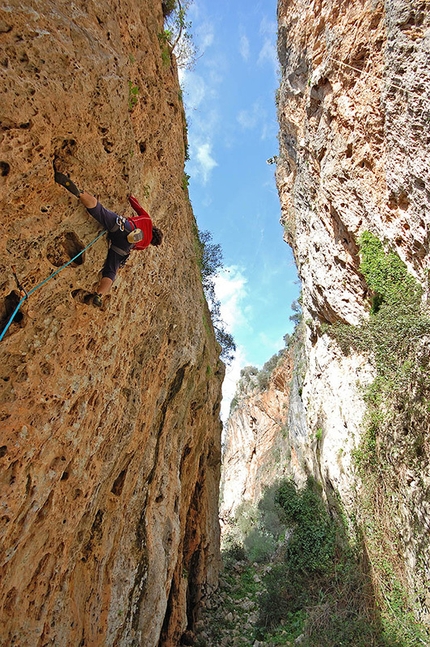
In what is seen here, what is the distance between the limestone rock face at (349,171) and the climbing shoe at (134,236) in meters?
7.37

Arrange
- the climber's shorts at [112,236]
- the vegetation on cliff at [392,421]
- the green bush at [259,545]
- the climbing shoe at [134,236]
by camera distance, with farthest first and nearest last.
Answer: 1. the green bush at [259,545]
2. the vegetation on cliff at [392,421]
3. the climbing shoe at [134,236]
4. the climber's shorts at [112,236]

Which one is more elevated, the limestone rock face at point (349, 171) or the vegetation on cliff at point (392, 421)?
the limestone rock face at point (349, 171)

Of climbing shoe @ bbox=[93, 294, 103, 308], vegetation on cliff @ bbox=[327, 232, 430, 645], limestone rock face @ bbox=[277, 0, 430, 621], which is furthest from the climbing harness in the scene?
limestone rock face @ bbox=[277, 0, 430, 621]

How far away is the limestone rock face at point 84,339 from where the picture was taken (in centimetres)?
341

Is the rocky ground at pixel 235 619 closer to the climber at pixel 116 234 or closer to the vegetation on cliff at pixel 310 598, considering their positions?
the vegetation on cliff at pixel 310 598

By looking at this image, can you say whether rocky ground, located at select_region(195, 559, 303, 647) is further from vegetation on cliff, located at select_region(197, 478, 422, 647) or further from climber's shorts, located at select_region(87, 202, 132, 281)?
climber's shorts, located at select_region(87, 202, 132, 281)

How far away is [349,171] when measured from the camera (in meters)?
11.5

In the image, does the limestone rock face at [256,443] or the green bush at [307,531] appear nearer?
the green bush at [307,531]

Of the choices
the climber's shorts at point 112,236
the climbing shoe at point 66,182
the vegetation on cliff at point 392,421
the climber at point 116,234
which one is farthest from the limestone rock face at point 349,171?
the climbing shoe at point 66,182

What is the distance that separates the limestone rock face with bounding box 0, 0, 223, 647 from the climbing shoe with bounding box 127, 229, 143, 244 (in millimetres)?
410

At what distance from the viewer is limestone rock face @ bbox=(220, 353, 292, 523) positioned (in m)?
32.4

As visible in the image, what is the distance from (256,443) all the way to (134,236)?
35642mm

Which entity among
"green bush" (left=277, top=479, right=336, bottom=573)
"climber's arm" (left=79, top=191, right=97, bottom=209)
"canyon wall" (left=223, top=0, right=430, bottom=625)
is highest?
"canyon wall" (left=223, top=0, right=430, bottom=625)

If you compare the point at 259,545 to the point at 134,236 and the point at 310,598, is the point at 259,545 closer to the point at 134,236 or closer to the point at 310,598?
the point at 310,598
